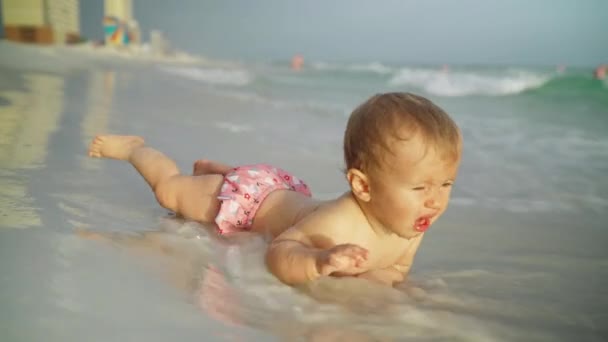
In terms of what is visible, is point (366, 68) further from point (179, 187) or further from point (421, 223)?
point (421, 223)

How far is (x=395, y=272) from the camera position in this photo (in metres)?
1.83

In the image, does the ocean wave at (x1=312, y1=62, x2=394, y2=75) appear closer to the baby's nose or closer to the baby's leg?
the baby's leg

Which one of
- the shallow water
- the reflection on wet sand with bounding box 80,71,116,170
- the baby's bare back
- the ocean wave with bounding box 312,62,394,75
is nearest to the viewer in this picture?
the shallow water

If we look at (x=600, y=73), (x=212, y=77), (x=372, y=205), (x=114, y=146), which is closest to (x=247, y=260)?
(x=372, y=205)

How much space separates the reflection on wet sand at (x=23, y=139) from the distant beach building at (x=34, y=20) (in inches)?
857

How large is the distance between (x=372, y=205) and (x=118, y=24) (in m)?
36.5

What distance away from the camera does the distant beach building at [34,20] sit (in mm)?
24250

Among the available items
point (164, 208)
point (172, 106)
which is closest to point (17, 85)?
point (172, 106)

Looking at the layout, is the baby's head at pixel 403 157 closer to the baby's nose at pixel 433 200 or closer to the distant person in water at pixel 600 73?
the baby's nose at pixel 433 200

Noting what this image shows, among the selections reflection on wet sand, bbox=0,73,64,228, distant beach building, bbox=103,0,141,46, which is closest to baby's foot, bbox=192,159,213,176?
reflection on wet sand, bbox=0,73,64,228

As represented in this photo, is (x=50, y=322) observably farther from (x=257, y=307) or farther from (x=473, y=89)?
(x=473, y=89)

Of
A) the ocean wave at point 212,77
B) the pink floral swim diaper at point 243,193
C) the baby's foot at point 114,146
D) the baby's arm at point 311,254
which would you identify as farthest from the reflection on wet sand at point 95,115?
the ocean wave at point 212,77

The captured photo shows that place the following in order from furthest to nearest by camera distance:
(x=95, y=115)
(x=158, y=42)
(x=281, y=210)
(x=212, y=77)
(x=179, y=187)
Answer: (x=158, y=42) → (x=212, y=77) → (x=95, y=115) → (x=179, y=187) → (x=281, y=210)

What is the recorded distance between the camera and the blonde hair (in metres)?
1.51
